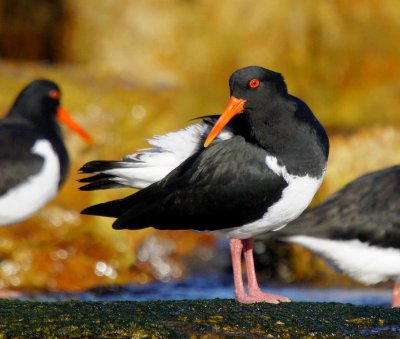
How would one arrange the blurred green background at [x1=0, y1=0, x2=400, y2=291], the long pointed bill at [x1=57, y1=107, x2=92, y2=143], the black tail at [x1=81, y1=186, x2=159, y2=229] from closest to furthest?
the black tail at [x1=81, y1=186, x2=159, y2=229], the long pointed bill at [x1=57, y1=107, x2=92, y2=143], the blurred green background at [x1=0, y1=0, x2=400, y2=291]

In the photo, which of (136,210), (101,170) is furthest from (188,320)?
(101,170)

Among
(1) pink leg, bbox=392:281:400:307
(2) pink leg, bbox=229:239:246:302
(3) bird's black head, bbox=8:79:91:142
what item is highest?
(3) bird's black head, bbox=8:79:91:142

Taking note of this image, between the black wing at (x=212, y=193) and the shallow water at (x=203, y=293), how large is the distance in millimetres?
3629

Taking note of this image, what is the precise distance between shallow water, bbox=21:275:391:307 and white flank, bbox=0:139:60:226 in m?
0.88

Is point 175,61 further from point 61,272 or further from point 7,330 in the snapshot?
point 7,330

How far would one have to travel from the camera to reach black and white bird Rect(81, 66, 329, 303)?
20.3ft

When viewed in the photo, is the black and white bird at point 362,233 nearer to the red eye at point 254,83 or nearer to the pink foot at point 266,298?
the pink foot at point 266,298

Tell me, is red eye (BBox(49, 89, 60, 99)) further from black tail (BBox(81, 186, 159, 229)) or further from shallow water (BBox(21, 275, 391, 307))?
black tail (BBox(81, 186, 159, 229))

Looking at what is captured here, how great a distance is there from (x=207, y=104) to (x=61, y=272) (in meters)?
5.92

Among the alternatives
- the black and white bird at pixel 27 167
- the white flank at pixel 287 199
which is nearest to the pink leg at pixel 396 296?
the white flank at pixel 287 199

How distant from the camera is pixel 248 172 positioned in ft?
20.4

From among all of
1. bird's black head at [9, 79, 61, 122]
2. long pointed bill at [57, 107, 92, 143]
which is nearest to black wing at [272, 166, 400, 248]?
bird's black head at [9, 79, 61, 122]

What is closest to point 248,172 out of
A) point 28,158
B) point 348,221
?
point 348,221

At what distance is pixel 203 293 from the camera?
1076cm
